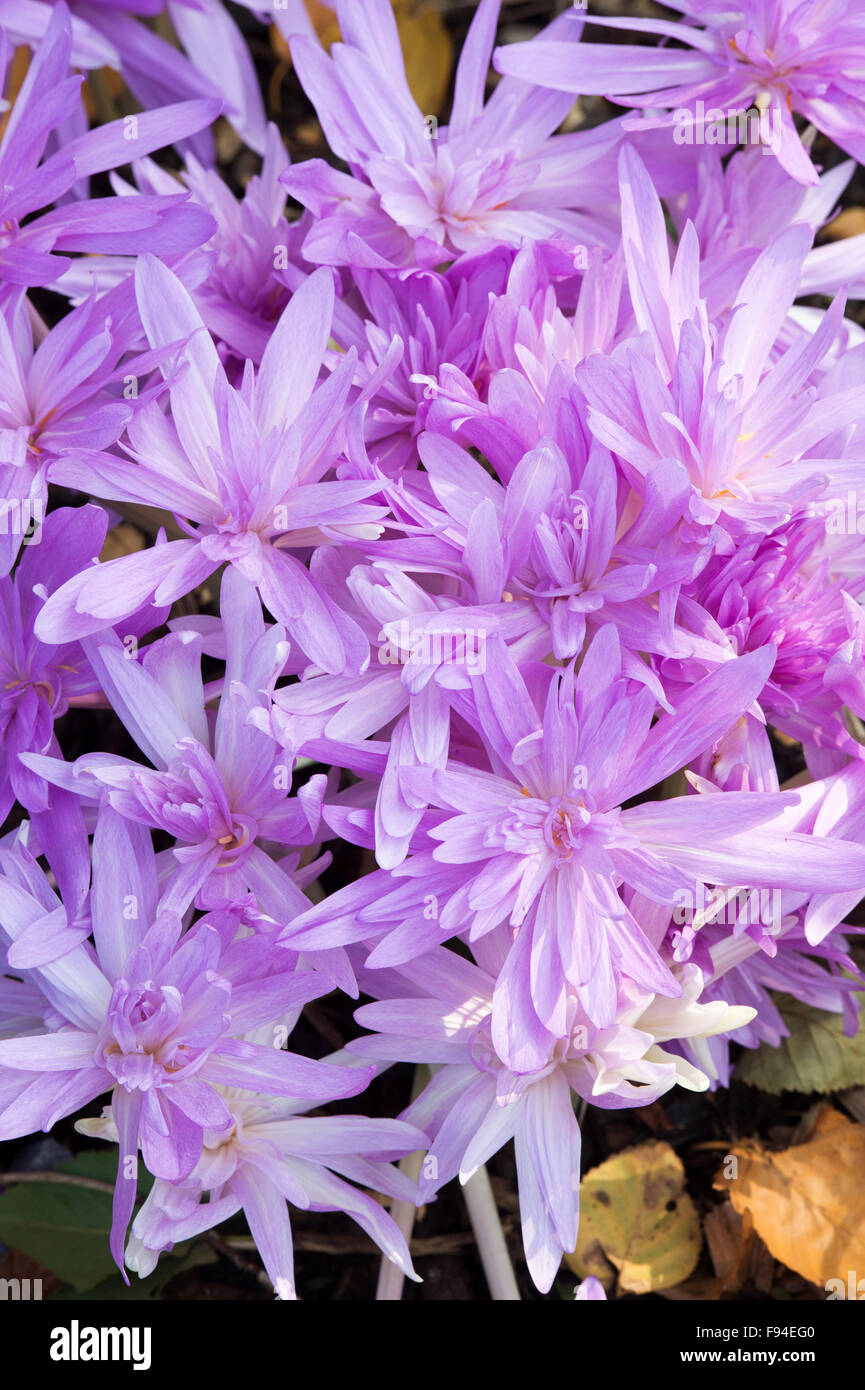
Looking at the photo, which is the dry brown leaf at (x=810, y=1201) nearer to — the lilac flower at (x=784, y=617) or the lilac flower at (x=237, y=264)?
the lilac flower at (x=784, y=617)

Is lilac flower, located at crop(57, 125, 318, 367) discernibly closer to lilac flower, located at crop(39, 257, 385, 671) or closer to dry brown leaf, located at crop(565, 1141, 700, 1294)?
lilac flower, located at crop(39, 257, 385, 671)

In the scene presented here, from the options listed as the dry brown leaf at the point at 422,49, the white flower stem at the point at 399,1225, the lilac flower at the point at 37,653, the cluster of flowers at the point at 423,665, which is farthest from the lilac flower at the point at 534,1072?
the dry brown leaf at the point at 422,49

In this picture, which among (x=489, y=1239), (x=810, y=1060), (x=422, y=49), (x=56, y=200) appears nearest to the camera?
(x=56, y=200)

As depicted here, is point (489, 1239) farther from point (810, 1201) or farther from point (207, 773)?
point (207, 773)

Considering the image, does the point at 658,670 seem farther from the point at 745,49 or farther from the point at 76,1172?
the point at 76,1172

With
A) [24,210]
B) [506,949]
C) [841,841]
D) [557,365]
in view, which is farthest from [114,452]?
[841,841]

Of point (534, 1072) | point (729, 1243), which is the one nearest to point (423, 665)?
point (534, 1072)
